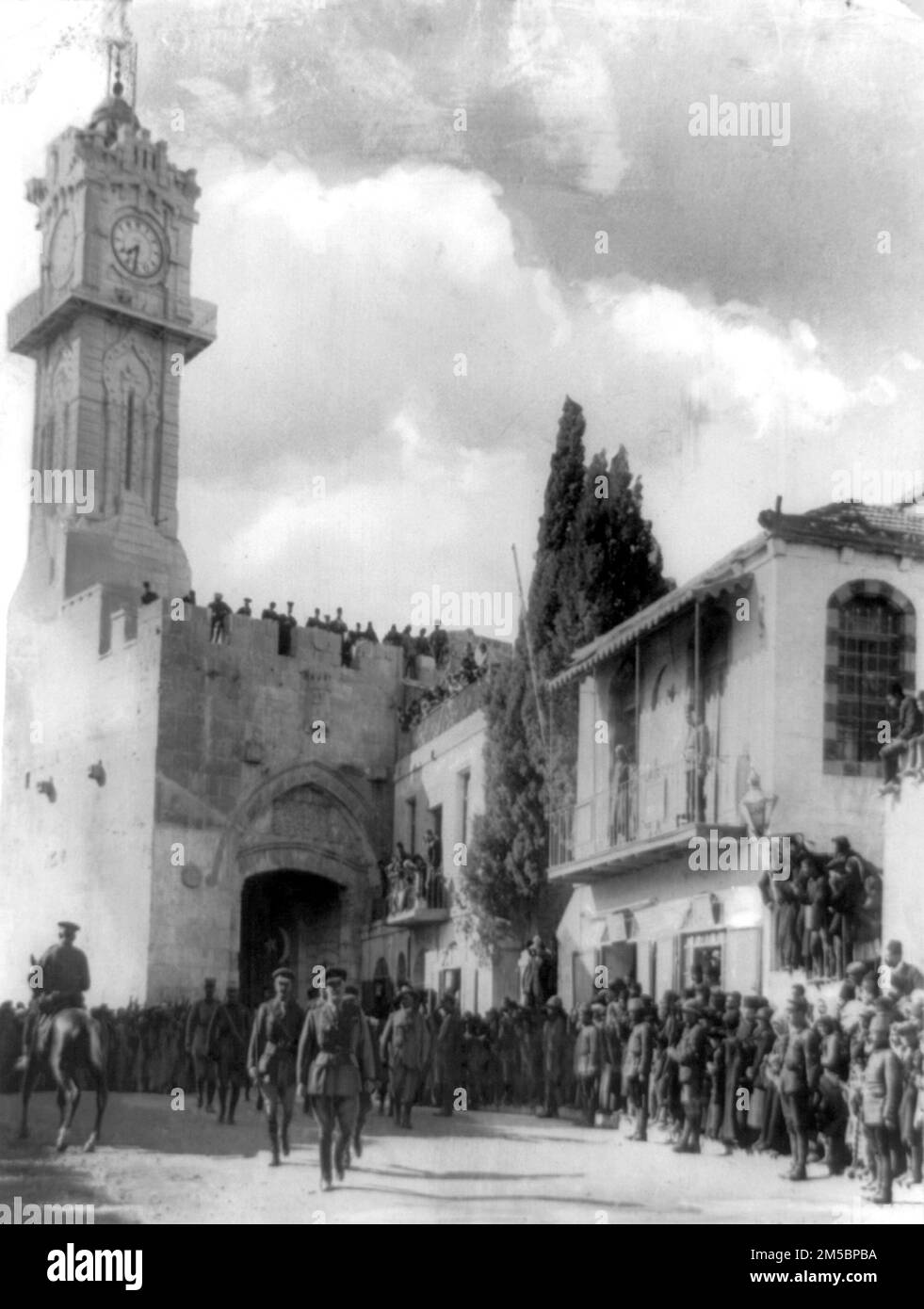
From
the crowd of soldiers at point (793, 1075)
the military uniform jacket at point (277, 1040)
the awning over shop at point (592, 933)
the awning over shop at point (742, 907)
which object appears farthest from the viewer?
the awning over shop at point (592, 933)

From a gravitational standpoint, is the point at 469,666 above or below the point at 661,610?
below

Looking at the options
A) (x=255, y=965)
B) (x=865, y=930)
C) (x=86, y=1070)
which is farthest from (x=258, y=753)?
(x=865, y=930)

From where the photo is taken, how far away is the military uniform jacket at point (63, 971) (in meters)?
12.6

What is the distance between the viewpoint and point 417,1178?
473 inches

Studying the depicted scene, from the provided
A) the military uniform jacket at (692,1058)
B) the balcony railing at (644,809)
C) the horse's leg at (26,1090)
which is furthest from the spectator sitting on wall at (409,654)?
the horse's leg at (26,1090)

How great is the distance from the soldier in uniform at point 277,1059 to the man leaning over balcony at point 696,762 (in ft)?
9.67

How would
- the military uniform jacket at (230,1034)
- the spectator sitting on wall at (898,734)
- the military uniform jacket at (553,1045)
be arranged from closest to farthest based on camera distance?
1. the spectator sitting on wall at (898,734)
2. the military uniform jacket at (230,1034)
3. the military uniform jacket at (553,1045)

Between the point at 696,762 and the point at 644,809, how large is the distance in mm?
540

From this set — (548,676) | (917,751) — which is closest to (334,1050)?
(548,676)

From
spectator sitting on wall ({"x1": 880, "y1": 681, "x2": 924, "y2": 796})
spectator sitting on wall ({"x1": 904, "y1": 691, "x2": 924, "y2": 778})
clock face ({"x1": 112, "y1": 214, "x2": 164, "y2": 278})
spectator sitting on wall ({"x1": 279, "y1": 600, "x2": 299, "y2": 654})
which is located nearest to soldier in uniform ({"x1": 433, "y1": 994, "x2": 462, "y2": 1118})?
spectator sitting on wall ({"x1": 279, "y1": 600, "x2": 299, "y2": 654})

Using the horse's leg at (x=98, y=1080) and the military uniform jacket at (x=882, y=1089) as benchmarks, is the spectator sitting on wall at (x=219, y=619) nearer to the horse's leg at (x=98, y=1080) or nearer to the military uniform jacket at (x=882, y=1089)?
the horse's leg at (x=98, y=1080)

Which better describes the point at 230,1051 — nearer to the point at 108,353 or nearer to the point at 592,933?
the point at 592,933

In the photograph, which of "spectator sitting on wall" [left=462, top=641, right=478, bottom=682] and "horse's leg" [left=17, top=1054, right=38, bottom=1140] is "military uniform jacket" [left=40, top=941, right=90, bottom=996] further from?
"spectator sitting on wall" [left=462, top=641, right=478, bottom=682]

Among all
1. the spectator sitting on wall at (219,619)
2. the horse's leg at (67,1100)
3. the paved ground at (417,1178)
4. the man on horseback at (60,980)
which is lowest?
the paved ground at (417,1178)
